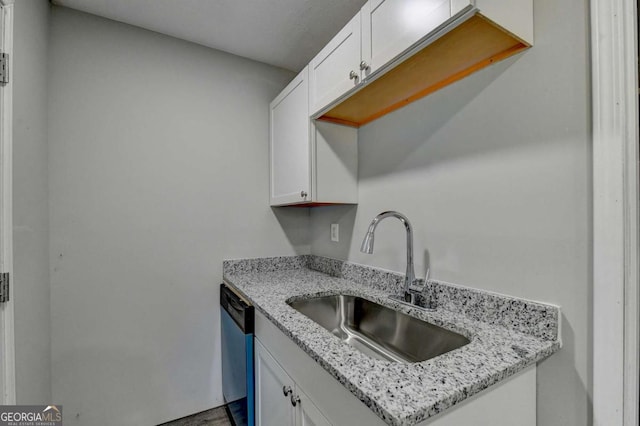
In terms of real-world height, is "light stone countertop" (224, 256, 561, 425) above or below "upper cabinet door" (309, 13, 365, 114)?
below

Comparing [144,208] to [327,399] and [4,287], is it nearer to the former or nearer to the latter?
[4,287]

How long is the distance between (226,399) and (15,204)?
1.54 meters

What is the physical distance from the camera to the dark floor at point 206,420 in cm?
170

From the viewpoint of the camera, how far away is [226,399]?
5.80ft

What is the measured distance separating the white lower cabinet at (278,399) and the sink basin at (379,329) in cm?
29

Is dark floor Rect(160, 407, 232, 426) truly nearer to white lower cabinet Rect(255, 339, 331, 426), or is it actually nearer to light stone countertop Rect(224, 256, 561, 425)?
white lower cabinet Rect(255, 339, 331, 426)

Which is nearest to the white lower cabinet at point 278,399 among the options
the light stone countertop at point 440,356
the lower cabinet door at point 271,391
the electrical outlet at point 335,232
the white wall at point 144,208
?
the lower cabinet door at point 271,391

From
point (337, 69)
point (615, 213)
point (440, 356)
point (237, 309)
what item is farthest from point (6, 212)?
point (615, 213)

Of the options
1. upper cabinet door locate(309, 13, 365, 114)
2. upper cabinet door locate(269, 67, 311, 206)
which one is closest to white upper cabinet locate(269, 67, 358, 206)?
upper cabinet door locate(269, 67, 311, 206)

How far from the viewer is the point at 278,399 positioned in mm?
1101

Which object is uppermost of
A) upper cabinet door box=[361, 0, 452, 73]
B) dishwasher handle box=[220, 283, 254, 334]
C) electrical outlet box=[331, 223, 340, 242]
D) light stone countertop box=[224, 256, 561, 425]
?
upper cabinet door box=[361, 0, 452, 73]

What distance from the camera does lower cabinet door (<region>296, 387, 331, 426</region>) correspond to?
32.4 inches

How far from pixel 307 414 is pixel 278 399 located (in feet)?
0.86

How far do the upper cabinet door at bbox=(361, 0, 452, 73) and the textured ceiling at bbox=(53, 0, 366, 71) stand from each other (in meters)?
0.55
